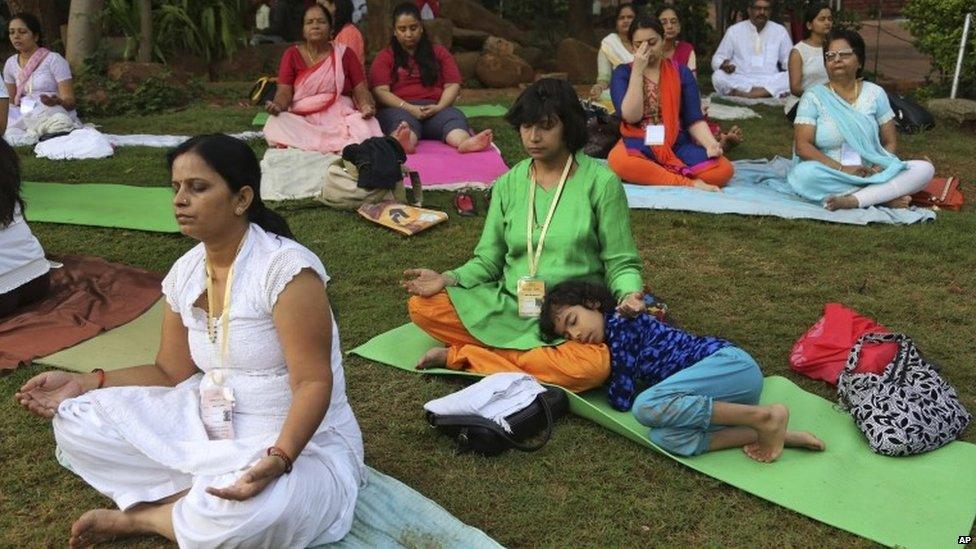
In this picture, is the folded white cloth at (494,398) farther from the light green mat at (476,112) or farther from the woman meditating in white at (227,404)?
the light green mat at (476,112)

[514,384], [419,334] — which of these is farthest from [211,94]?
[514,384]

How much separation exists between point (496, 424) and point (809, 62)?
22.1 ft

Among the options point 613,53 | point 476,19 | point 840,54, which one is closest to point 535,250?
point 840,54

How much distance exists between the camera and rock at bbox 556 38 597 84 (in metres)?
12.5

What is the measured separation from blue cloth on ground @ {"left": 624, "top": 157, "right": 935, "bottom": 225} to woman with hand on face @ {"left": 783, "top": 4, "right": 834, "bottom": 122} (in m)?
2.35

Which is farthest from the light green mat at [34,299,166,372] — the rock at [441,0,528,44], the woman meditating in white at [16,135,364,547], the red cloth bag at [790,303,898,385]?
the rock at [441,0,528,44]

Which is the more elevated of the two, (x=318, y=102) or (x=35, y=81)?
(x=35, y=81)

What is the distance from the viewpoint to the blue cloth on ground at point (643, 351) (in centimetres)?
352

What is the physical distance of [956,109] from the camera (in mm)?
8812

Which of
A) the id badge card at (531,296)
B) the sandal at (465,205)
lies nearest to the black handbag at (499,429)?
the id badge card at (531,296)

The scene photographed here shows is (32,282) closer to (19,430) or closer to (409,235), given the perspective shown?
(19,430)

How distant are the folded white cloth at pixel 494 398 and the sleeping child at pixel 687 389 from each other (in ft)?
0.94

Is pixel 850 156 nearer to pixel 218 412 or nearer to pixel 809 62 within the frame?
pixel 809 62

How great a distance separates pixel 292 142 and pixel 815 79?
15.5 ft
